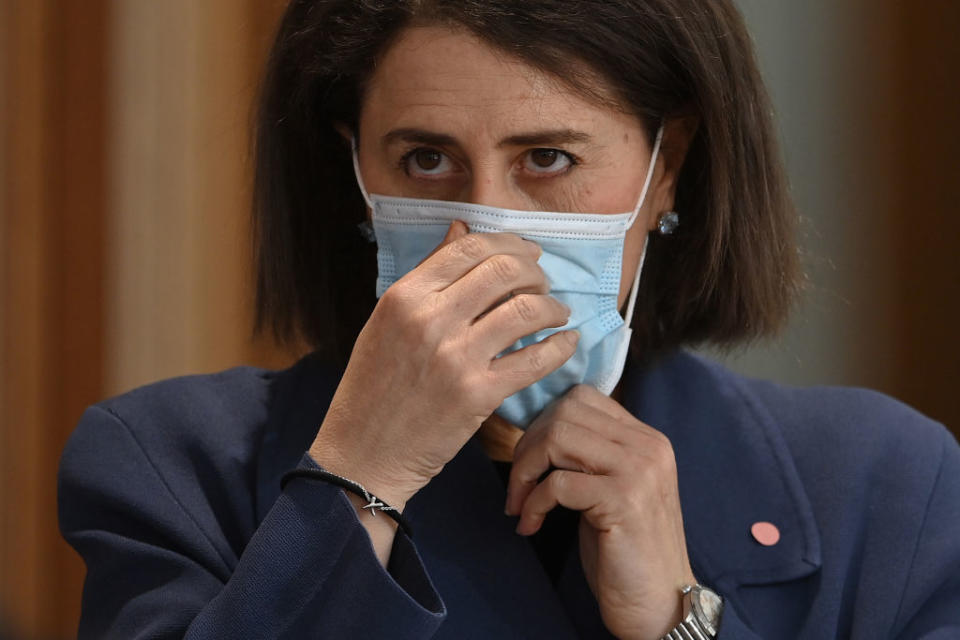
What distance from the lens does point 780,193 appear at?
1.98 m

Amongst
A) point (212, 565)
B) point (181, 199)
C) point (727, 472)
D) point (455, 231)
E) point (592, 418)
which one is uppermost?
point (455, 231)

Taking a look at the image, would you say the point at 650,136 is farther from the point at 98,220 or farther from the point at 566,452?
the point at 98,220

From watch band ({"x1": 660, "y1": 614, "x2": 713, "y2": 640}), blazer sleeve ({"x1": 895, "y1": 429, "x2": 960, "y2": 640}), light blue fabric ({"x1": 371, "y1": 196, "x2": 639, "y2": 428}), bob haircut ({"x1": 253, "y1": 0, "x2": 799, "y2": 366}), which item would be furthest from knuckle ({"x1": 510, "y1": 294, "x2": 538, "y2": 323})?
blazer sleeve ({"x1": 895, "y1": 429, "x2": 960, "y2": 640})

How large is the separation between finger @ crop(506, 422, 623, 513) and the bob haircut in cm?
36

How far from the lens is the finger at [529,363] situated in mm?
1497

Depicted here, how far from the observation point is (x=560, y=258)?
1668 millimetres

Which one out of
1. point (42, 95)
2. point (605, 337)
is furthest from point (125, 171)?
point (605, 337)

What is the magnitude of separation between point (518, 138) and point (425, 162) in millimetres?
147

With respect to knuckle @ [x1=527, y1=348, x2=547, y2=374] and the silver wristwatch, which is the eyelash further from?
the silver wristwatch

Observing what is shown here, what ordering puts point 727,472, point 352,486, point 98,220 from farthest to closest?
point 98,220 < point 727,472 < point 352,486

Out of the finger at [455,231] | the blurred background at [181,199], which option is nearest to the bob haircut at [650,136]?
the finger at [455,231]

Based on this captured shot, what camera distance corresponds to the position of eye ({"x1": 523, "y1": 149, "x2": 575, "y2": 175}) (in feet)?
5.49

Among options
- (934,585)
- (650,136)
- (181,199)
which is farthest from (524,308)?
(181,199)

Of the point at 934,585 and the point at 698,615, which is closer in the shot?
the point at 698,615
